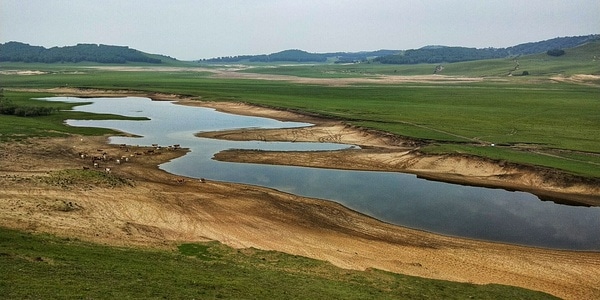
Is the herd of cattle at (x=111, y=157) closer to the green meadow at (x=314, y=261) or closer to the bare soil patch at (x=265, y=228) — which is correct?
the bare soil patch at (x=265, y=228)

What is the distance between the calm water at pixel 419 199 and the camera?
35812mm

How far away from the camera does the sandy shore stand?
92.0 feet

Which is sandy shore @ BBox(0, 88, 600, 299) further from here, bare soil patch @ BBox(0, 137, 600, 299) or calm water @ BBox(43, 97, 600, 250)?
calm water @ BBox(43, 97, 600, 250)

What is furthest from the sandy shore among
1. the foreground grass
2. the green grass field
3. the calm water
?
the green grass field

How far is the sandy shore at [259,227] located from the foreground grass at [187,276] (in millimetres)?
2079

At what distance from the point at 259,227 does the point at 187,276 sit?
12167mm

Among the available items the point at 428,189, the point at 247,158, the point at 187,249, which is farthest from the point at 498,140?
the point at 187,249

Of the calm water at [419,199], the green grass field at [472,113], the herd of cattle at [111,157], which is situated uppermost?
the green grass field at [472,113]

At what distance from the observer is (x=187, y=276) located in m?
21.7

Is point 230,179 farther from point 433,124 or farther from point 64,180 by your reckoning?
point 433,124

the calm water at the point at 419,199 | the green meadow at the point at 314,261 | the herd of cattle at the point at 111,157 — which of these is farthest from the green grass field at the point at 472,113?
the herd of cattle at the point at 111,157

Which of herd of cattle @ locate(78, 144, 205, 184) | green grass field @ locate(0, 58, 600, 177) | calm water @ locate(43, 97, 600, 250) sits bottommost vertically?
calm water @ locate(43, 97, 600, 250)

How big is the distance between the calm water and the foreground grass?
11.7 metres

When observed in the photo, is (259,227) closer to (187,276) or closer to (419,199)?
(187,276)
